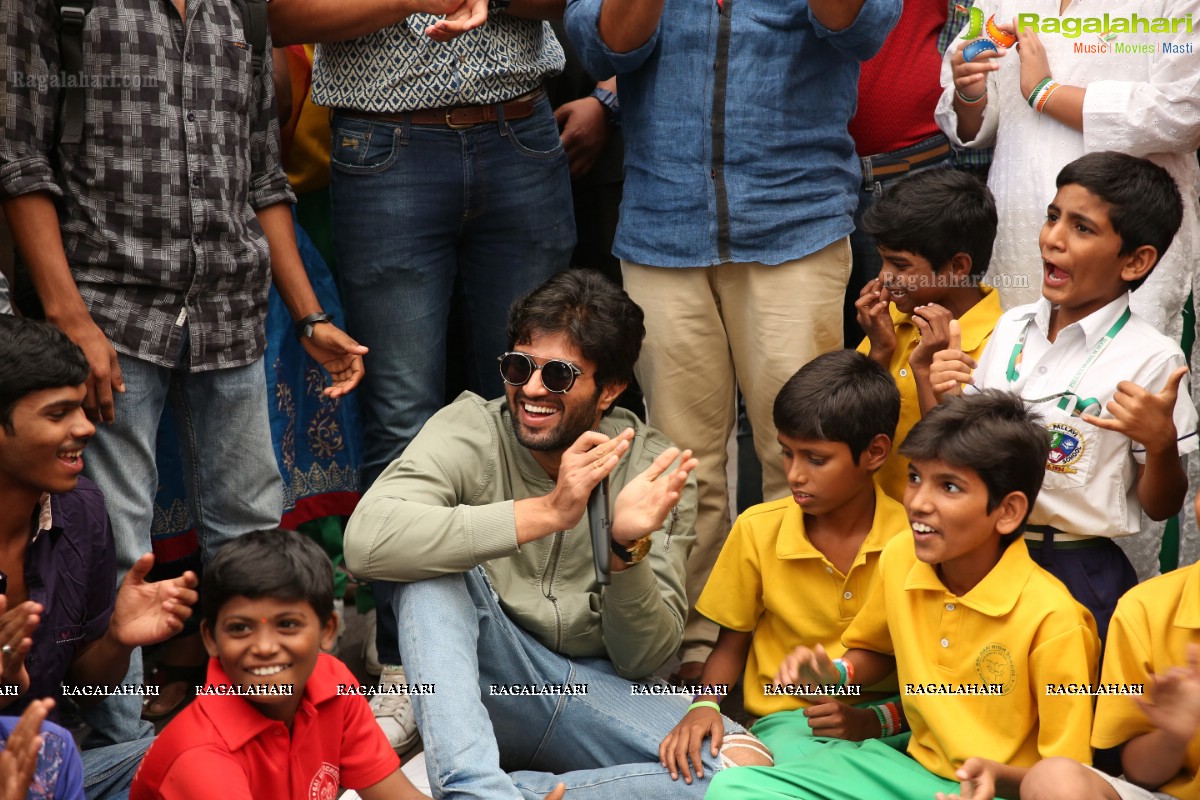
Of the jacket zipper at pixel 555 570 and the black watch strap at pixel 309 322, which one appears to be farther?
the black watch strap at pixel 309 322

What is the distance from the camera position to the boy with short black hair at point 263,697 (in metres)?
2.69

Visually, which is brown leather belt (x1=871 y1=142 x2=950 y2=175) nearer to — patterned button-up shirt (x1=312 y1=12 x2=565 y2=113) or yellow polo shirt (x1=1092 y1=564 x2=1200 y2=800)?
patterned button-up shirt (x1=312 y1=12 x2=565 y2=113)

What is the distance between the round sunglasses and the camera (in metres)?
3.37

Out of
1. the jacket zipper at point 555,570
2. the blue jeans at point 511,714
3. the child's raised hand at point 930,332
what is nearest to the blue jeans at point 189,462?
the blue jeans at point 511,714

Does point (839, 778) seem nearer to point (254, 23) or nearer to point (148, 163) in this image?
point (148, 163)

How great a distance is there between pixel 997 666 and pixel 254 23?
2.36 meters

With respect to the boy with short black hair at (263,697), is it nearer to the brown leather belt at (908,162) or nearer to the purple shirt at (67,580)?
the purple shirt at (67,580)

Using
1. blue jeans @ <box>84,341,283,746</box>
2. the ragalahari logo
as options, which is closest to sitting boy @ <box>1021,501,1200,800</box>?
the ragalahari logo

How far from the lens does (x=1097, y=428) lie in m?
3.21

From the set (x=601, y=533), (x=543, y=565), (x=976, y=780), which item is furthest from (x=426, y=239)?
(x=976, y=780)

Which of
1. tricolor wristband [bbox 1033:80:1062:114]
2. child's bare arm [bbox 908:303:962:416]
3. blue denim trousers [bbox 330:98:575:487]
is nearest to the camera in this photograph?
child's bare arm [bbox 908:303:962:416]

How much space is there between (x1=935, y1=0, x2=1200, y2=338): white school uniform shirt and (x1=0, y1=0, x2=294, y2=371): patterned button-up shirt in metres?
2.01

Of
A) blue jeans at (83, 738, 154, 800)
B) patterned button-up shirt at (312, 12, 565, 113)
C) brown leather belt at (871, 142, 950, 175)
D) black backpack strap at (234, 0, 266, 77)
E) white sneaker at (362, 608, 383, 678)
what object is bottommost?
white sneaker at (362, 608, 383, 678)

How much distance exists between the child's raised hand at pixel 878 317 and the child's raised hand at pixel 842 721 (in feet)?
3.28
